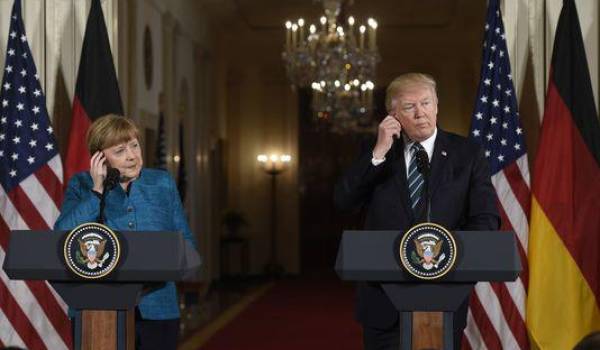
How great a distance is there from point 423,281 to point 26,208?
353 centimetres

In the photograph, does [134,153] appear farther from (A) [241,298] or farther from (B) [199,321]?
(A) [241,298]

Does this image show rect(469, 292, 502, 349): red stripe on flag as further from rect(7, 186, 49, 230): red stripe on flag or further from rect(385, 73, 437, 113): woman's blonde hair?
rect(7, 186, 49, 230): red stripe on flag

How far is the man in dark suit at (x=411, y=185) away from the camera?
3902mm

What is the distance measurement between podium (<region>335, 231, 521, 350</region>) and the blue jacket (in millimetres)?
Answer: 956

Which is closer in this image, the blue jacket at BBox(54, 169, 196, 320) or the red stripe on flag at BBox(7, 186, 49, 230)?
the blue jacket at BBox(54, 169, 196, 320)

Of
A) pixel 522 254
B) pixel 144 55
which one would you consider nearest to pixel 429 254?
pixel 522 254

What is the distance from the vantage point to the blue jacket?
4.07m

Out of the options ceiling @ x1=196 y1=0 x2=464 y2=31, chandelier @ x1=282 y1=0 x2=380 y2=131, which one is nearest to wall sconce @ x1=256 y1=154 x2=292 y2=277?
ceiling @ x1=196 y1=0 x2=464 y2=31

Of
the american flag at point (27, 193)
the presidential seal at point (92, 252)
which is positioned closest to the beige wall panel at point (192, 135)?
the american flag at point (27, 193)

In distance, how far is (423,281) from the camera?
3383 mm

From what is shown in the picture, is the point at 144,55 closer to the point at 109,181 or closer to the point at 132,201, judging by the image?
the point at 132,201

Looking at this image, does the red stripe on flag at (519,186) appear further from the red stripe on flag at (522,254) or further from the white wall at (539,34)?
the white wall at (539,34)

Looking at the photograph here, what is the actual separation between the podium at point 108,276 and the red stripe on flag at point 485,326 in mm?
2910

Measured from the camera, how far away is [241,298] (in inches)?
603
